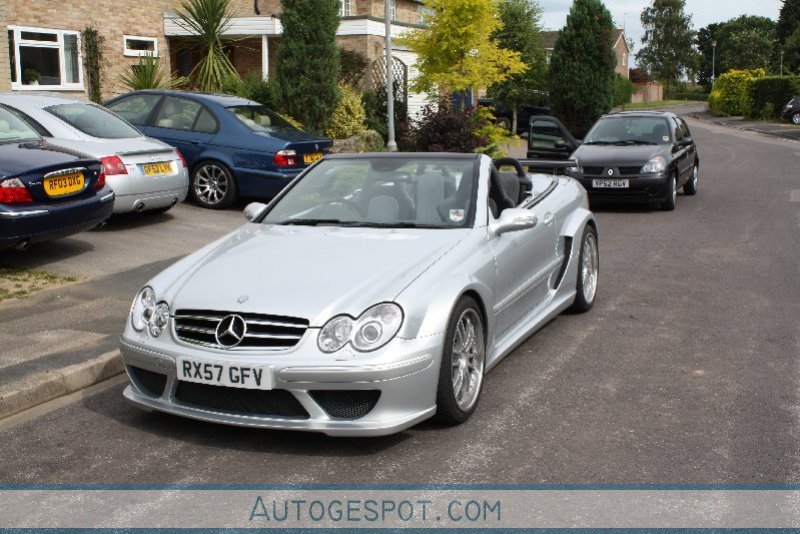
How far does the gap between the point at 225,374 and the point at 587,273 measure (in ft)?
13.8

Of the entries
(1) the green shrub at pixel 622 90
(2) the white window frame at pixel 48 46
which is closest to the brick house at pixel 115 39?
(2) the white window frame at pixel 48 46

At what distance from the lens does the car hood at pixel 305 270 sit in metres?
5.02

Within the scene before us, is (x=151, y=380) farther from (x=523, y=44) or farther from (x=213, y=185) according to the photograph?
(x=523, y=44)

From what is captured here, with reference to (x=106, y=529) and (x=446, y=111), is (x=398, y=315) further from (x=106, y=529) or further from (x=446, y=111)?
(x=446, y=111)

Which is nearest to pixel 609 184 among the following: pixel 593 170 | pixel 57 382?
pixel 593 170

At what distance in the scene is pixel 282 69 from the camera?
62.1ft

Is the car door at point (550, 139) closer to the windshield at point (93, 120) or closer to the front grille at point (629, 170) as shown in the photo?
the front grille at point (629, 170)

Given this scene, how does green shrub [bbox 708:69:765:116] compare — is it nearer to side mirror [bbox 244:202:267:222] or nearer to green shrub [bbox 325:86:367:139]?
green shrub [bbox 325:86:367:139]

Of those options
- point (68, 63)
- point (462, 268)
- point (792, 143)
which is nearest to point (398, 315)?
point (462, 268)

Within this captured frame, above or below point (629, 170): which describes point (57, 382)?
below

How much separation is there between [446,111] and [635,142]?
383 centimetres

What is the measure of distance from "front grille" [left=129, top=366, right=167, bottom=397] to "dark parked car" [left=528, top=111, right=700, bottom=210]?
9842mm

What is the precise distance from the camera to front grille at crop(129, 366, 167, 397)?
17.3 feet

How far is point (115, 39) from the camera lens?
942 inches
